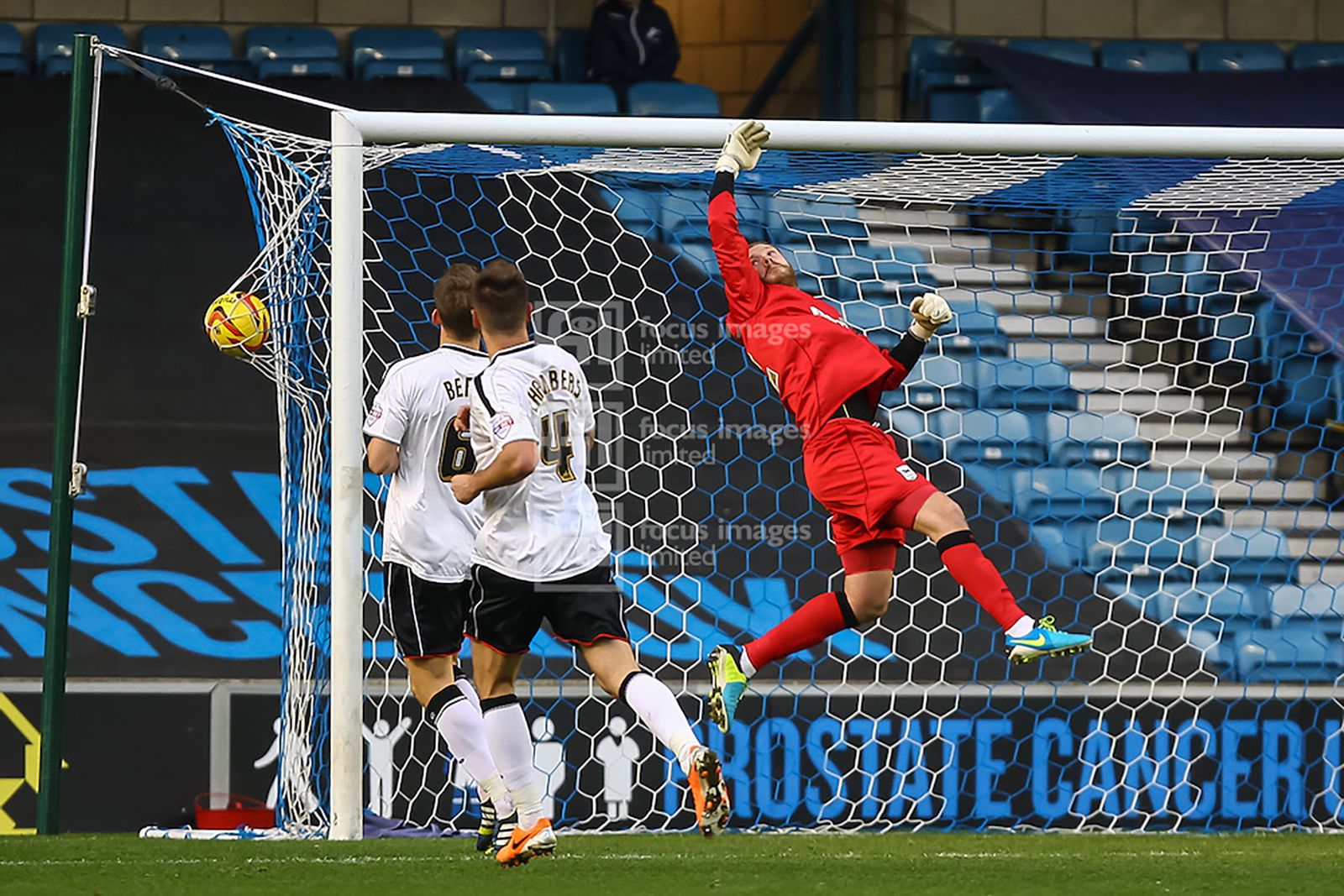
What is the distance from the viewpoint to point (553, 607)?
493cm

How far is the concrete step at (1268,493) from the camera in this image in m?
7.76

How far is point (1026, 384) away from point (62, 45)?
5.22 m

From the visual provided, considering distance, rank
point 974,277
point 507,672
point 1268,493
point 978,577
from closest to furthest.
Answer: point 507,672 → point 978,577 → point 1268,493 → point 974,277

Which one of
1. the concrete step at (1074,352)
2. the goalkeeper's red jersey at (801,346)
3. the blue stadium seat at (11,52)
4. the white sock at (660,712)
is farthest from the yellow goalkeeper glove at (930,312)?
the blue stadium seat at (11,52)

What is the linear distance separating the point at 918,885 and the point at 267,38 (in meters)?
Result: 6.71

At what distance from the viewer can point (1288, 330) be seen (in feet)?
26.4

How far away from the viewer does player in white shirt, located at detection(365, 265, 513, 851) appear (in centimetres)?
535

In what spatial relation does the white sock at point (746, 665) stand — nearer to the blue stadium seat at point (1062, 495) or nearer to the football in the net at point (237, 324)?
the football in the net at point (237, 324)

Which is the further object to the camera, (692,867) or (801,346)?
(801,346)

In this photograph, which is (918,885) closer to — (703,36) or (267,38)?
(267,38)

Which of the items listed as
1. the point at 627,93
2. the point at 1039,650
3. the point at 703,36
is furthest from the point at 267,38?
the point at 1039,650

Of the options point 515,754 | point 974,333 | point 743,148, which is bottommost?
point 515,754

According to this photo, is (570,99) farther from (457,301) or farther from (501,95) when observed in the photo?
(457,301)
